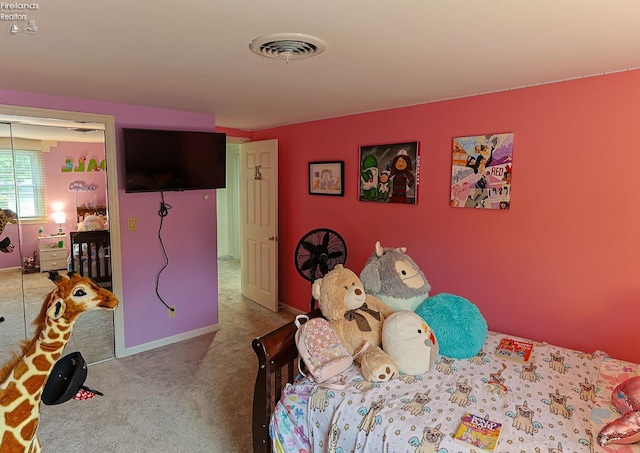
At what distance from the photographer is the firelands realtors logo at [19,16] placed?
131cm

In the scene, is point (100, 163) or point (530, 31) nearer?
point (530, 31)

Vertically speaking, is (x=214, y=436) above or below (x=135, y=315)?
below

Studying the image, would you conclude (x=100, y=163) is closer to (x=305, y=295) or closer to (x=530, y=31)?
(x=305, y=295)

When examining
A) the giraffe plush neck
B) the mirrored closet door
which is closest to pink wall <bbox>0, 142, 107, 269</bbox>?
the mirrored closet door

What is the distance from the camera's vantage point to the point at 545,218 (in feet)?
7.97

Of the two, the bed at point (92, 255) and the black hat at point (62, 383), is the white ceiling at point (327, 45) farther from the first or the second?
the black hat at point (62, 383)

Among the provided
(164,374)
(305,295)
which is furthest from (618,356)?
(164,374)

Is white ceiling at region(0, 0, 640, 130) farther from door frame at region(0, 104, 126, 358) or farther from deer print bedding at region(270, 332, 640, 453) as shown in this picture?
deer print bedding at region(270, 332, 640, 453)

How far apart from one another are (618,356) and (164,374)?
3.17 meters

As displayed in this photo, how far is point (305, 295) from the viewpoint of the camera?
432 cm

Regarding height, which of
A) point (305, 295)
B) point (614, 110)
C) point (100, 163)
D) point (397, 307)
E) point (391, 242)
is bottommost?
point (305, 295)

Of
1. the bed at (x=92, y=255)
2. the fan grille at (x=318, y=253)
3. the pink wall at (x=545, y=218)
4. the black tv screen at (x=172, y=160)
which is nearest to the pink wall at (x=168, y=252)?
the bed at (x=92, y=255)

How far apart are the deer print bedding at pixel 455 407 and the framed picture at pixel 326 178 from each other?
6.68 feet

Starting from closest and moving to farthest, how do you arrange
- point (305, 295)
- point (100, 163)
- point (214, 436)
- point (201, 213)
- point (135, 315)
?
point (214, 436), point (100, 163), point (135, 315), point (201, 213), point (305, 295)
